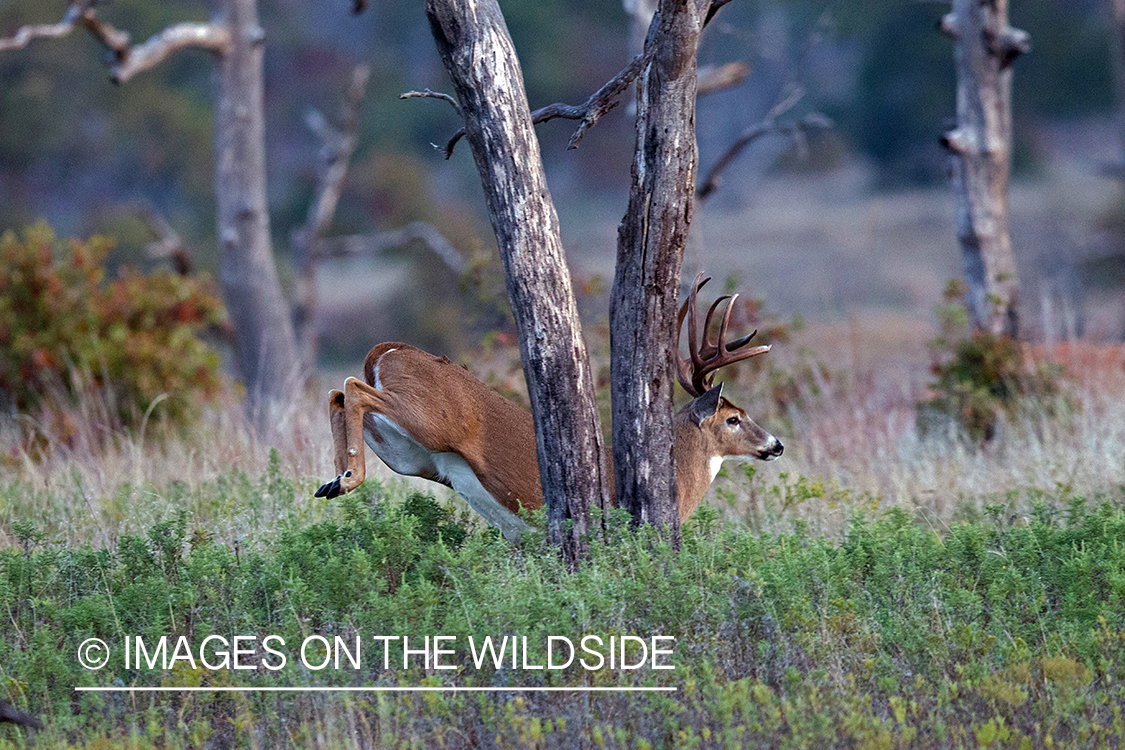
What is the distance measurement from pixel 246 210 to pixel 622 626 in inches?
314

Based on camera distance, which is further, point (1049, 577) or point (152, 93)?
point (152, 93)

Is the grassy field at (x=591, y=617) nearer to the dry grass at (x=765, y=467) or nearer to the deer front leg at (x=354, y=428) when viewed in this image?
the dry grass at (x=765, y=467)

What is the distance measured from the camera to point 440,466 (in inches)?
231

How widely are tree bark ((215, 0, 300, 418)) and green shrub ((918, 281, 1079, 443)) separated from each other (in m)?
5.89

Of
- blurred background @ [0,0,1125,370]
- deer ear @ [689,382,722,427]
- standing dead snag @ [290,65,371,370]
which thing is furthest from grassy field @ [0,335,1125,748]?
blurred background @ [0,0,1125,370]

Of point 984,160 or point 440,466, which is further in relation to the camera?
point 984,160

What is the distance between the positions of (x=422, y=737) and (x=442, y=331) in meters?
23.3

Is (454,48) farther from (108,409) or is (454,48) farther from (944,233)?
(944,233)

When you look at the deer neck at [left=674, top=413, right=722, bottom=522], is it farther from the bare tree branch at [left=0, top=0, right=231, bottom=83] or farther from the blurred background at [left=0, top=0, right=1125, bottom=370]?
the blurred background at [left=0, top=0, right=1125, bottom=370]

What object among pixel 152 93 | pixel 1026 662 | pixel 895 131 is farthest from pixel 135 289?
pixel 895 131

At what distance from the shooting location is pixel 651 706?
172 inches

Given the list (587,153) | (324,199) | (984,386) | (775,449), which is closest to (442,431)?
(775,449)

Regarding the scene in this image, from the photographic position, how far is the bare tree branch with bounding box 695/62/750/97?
34.8 ft

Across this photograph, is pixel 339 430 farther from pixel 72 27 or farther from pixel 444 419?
pixel 72 27
